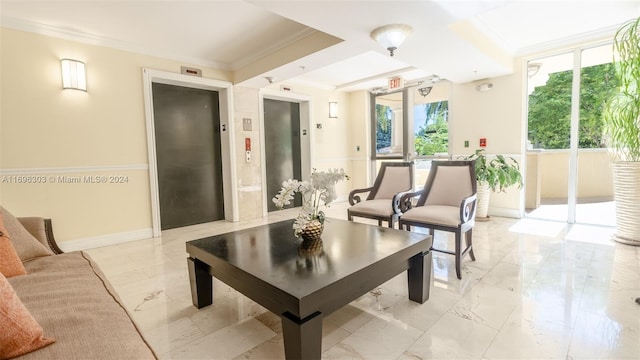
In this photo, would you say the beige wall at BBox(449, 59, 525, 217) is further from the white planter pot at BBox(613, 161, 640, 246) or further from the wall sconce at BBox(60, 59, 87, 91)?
the wall sconce at BBox(60, 59, 87, 91)

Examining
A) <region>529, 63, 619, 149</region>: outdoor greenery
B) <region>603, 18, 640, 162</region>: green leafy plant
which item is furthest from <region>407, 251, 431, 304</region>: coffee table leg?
<region>529, 63, 619, 149</region>: outdoor greenery

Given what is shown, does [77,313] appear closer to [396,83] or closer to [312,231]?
[312,231]

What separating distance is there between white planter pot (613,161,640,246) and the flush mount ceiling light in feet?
8.83

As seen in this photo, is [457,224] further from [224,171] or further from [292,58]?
[224,171]

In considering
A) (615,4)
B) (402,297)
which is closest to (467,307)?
(402,297)

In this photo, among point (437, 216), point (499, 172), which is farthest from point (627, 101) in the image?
point (437, 216)

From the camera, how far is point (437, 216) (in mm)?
2422

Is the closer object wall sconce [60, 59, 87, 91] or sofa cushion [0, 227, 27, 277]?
sofa cushion [0, 227, 27, 277]

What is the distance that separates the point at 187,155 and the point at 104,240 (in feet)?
4.79

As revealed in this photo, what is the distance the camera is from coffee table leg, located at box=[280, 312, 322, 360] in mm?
1169

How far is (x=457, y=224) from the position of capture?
2312mm

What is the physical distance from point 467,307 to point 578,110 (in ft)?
11.3

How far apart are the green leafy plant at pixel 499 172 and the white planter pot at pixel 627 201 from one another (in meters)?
1.01

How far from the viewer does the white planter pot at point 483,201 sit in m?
4.14
